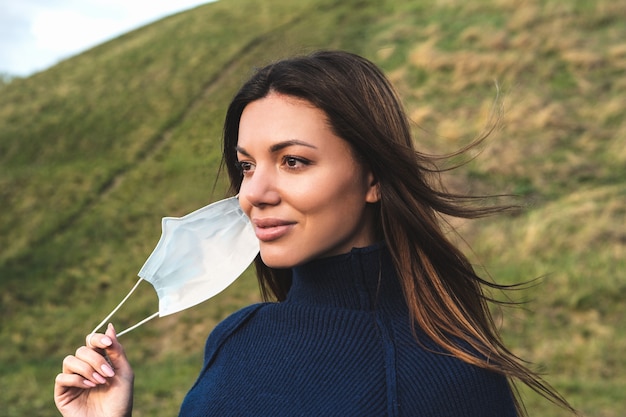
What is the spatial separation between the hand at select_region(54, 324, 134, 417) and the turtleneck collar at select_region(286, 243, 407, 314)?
0.60 metres

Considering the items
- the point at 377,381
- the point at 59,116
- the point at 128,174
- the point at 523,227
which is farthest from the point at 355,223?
the point at 59,116

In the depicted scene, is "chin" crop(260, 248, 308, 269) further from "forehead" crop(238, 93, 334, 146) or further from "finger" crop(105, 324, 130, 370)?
"finger" crop(105, 324, 130, 370)


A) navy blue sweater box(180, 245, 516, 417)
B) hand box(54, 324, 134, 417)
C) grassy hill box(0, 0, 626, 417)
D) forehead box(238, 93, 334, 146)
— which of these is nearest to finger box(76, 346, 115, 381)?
hand box(54, 324, 134, 417)

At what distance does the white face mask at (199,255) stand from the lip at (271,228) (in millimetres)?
365

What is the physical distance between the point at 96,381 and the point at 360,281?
0.77 metres

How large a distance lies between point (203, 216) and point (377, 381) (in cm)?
90

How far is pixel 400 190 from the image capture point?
2.22 metres

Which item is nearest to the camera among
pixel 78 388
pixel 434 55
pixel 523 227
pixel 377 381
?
pixel 377 381

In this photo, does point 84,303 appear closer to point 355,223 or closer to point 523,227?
point 523,227

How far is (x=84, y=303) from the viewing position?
11195 millimetres

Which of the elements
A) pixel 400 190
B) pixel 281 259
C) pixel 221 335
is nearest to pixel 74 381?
pixel 221 335

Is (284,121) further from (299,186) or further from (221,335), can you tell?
(221,335)

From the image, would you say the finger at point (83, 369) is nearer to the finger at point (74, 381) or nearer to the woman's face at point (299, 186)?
the finger at point (74, 381)

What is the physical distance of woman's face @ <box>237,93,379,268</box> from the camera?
2.07 meters
